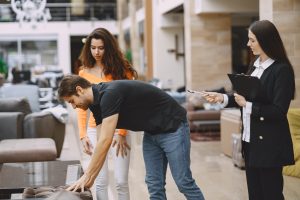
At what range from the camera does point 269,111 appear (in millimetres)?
3447

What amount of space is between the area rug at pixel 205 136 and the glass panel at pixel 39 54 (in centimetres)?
1788

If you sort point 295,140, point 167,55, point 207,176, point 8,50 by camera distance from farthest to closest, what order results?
point 8,50 → point 167,55 → point 207,176 → point 295,140

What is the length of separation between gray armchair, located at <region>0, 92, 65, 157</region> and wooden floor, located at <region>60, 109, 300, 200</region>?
1.80 ft

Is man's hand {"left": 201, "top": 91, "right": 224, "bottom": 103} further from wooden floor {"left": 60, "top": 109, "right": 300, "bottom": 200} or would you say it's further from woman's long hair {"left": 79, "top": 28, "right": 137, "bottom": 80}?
wooden floor {"left": 60, "top": 109, "right": 300, "bottom": 200}

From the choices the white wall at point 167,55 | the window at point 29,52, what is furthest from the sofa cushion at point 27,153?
the window at point 29,52

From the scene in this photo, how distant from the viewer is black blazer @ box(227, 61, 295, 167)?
344cm

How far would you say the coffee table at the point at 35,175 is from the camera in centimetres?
389

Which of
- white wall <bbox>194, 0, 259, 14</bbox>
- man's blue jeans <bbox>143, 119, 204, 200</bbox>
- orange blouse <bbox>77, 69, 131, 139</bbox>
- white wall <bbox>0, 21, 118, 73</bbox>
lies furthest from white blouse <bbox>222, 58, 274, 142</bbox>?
white wall <bbox>0, 21, 118, 73</bbox>

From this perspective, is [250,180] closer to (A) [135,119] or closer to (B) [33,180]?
(A) [135,119]

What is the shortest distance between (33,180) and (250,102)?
1587mm

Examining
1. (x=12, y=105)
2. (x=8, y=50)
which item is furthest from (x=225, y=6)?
(x=8, y=50)

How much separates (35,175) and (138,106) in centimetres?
123

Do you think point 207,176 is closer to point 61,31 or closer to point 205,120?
point 205,120

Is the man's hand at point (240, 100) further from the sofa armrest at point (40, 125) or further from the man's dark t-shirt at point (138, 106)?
the sofa armrest at point (40, 125)
